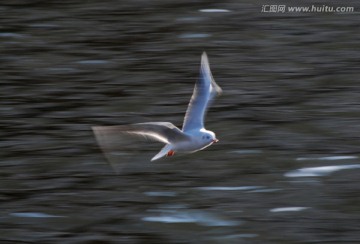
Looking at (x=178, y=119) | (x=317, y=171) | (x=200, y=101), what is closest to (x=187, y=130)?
(x=200, y=101)

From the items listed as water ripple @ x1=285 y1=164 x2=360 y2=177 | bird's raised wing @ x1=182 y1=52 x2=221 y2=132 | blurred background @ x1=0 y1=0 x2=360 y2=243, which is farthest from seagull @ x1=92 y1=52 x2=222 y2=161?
water ripple @ x1=285 y1=164 x2=360 y2=177

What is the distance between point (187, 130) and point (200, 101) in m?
0.19

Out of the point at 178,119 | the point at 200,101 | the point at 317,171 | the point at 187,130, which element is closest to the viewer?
the point at 187,130

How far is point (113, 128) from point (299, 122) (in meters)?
1.61

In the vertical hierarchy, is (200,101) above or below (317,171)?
above

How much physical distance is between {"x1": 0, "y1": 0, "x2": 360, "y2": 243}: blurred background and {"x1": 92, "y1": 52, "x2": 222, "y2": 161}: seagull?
31cm

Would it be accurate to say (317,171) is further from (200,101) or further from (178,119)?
(178,119)

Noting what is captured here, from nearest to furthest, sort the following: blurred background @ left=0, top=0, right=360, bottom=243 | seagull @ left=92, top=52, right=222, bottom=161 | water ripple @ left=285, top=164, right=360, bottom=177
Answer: seagull @ left=92, top=52, right=222, bottom=161
blurred background @ left=0, top=0, right=360, bottom=243
water ripple @ left=285, top=164, right=360, bottom=177

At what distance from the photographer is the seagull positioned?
3.65 m

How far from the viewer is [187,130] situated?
3.93m

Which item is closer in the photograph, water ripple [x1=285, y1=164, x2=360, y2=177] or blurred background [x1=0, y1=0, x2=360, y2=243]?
blurred background [x1=0, y1=0, x2=360, y2=243]

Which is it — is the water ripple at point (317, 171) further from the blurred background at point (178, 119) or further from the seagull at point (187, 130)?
the seagull at point (187, 130)

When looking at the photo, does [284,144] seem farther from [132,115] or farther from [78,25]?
[78,25]

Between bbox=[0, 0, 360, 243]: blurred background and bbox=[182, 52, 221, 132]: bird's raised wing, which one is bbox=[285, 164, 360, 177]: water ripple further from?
bbox=[182, 52, 221, 132]: bird's raised wing
